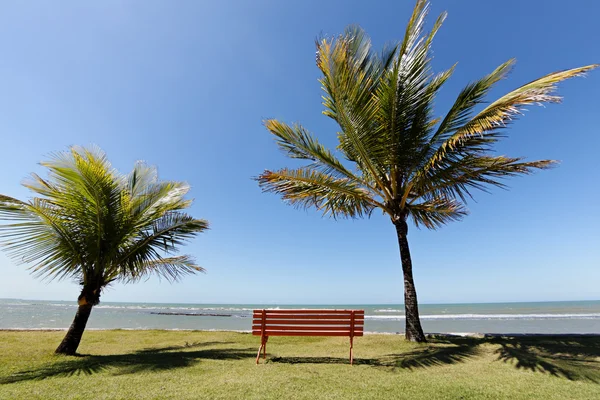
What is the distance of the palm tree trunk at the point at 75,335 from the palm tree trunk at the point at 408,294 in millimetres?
6843

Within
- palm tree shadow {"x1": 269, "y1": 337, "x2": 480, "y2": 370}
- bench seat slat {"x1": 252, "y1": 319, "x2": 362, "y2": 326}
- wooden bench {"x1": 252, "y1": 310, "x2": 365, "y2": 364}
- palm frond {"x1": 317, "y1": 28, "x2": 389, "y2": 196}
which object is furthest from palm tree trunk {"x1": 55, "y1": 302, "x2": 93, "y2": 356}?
palm frond {"x1": 317, "y1": 28, "x2": 389, "y2": 196}

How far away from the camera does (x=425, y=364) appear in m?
4.86

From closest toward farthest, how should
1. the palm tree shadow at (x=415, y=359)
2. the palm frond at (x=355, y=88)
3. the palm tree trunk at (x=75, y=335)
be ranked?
1. the palm tree shadow at (x=415, y=359)
2. the palm tree trunk at (x=75, y=335)
3. the palm frond at (x=355, y=88)

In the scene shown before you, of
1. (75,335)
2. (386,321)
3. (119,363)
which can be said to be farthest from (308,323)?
(386,321)

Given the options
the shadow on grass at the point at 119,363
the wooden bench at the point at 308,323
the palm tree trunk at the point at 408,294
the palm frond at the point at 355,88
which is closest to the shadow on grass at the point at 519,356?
the palm tree trunk at the point at 408,294

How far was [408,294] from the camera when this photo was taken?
23.9 ft

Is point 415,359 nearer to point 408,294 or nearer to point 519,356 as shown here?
point 519,356

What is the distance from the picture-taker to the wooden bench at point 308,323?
16.9ft

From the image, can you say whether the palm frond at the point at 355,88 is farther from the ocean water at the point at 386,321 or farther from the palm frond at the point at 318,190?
the ocean water at the point at 386,321

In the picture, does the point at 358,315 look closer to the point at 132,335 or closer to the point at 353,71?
the point at 353,71

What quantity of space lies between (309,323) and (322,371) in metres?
0.83

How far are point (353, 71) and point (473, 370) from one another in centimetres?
600

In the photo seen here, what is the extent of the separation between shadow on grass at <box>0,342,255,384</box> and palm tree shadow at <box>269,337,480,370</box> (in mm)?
1268

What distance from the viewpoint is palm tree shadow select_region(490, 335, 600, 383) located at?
4285 mm
